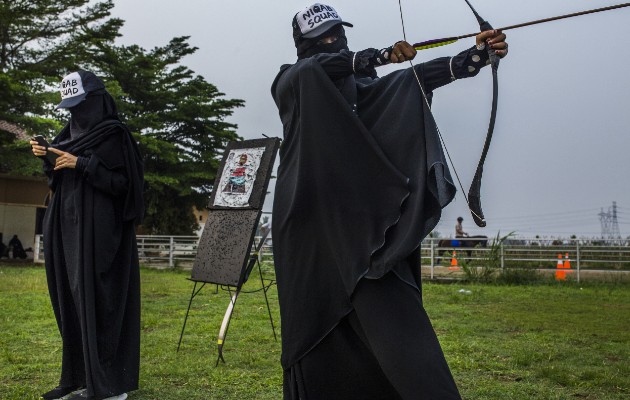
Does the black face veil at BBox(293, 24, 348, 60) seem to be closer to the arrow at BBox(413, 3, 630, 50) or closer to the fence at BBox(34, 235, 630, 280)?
the arrow at BBox(413, 3, 630, 50)

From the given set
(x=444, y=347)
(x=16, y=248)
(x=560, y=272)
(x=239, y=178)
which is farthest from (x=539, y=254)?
(x=16, y=248)

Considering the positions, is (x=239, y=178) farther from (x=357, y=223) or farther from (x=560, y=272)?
(x=560, y=272)

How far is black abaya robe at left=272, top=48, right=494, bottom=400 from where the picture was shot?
94.3 inches

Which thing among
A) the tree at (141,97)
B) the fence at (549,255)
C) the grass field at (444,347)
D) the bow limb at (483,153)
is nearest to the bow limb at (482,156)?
the bow limb at (483,153)

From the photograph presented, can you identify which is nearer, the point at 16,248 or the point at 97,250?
the point at 97,250

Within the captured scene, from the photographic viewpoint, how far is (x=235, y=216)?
19.9ft

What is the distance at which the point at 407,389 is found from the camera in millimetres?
2273

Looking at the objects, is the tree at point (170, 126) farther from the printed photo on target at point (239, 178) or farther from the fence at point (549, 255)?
the printed photo on target at point (239, 178)

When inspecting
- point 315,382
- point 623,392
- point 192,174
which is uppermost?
point 192,174

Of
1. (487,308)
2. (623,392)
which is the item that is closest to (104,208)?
(623,392)

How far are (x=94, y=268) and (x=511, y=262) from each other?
12179 mm

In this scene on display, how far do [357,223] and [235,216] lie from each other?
366 cm

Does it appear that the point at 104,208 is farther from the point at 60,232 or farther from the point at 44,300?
the point at 44,300

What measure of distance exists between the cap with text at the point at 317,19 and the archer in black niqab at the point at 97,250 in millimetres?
1918
